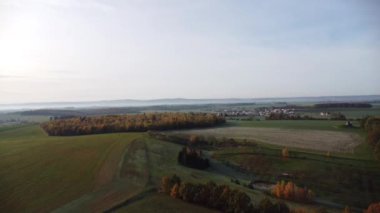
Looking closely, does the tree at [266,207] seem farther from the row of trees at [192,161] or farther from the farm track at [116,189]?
the row of trees at [192,161]

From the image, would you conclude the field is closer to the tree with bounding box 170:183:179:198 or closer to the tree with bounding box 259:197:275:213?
the tree with bounding box 170:183:179:198

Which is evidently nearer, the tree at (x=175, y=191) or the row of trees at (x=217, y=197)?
the row of trees at (x=217, y=197)

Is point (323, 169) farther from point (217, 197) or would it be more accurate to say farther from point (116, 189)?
point (116, 189)

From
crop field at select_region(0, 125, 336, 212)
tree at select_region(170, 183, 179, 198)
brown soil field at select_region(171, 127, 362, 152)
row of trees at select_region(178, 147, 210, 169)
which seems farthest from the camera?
brown soil field at select_region(171, 127, 362, 152)

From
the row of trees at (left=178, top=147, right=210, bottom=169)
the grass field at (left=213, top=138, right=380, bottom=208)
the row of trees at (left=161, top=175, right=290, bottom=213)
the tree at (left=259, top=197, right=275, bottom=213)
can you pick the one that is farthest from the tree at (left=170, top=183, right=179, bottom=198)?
the grass field at (left=213, top=138, right=380, bottom=208)

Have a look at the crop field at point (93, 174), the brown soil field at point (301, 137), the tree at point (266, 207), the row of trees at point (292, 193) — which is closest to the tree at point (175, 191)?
the crop field at point (93, 174)

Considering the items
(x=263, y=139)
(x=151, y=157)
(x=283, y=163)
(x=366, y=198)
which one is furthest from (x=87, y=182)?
(x=263, y=139)

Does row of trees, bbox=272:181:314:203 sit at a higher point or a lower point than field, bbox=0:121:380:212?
lower
